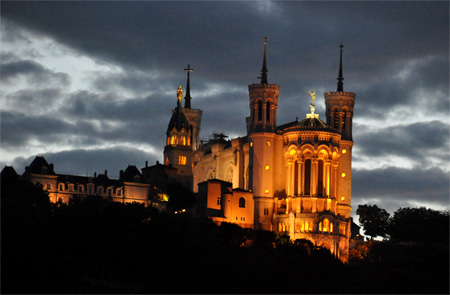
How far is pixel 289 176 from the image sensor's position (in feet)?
474

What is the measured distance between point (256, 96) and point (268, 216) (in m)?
16.6

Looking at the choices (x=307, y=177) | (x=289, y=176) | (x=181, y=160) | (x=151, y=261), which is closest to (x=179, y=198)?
(x=289, y=176)

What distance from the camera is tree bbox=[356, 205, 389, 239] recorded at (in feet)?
494

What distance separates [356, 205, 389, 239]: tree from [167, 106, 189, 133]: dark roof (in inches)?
1205

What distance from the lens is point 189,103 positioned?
17775 centimetres

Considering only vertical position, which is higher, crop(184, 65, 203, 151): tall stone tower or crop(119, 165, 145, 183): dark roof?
crop(184, 65, 203, 151): tall stone tower

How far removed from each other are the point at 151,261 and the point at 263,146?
138ft

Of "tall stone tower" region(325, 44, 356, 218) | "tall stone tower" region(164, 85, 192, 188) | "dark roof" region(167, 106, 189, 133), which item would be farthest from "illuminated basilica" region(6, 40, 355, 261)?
"dark roof" region(167, 106, 189, 133)

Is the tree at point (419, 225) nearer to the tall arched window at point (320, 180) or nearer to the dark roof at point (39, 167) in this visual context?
the tall arched window at point (320, 180)

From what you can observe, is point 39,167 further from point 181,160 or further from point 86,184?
point 181,160

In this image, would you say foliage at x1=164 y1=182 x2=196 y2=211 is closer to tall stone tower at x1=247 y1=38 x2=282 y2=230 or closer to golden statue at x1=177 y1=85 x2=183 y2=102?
tall stone tower at x1=247 y1=38 x2=282 y2=230

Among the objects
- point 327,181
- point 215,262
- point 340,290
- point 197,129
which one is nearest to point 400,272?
point 340,290

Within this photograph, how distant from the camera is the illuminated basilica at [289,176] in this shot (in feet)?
465

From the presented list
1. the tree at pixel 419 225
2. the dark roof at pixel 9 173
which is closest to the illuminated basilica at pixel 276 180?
the dark roof at pixel 9 173
